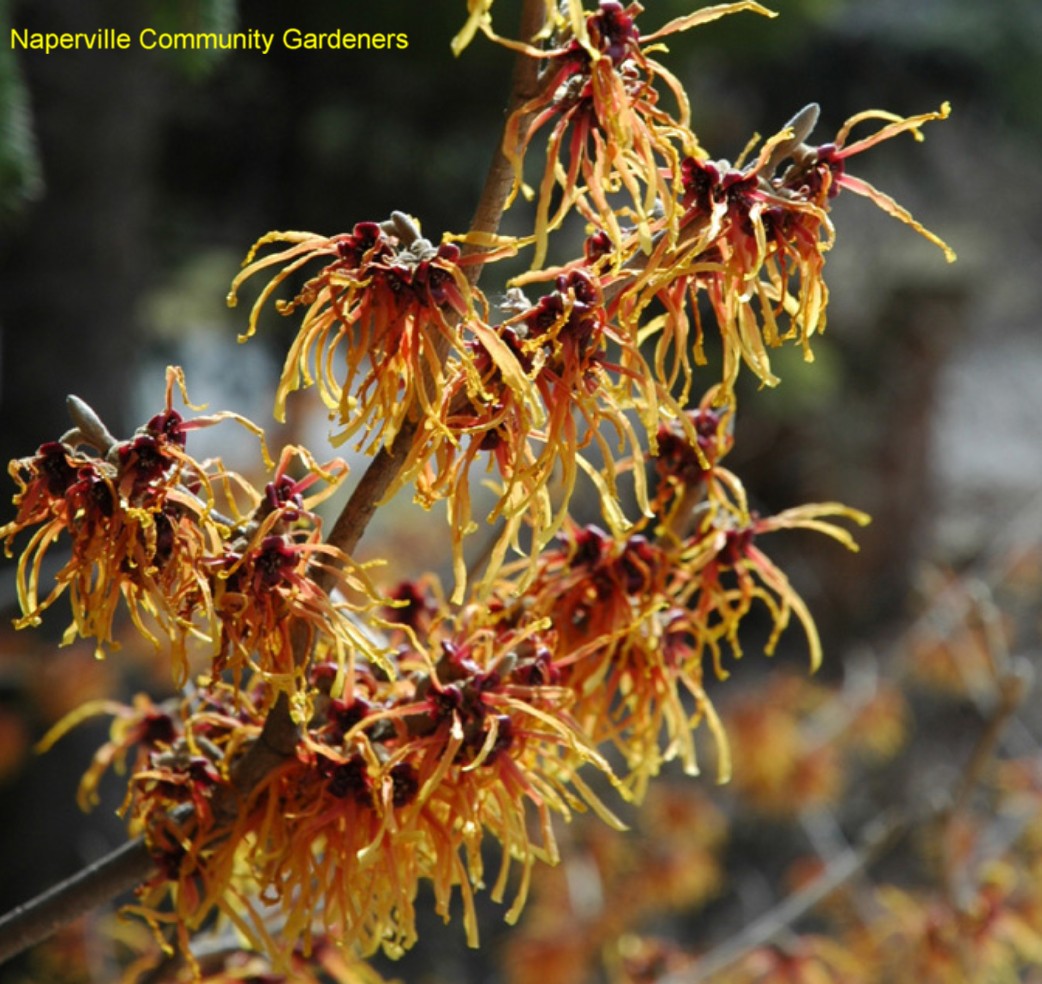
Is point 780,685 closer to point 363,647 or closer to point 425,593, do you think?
point 425,593

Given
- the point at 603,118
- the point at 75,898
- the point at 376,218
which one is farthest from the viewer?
the point at 376,218

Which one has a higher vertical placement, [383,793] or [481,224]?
[481,224]

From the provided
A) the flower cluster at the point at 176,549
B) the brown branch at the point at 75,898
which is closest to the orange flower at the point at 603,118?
the flower cluster at the point at 176,549

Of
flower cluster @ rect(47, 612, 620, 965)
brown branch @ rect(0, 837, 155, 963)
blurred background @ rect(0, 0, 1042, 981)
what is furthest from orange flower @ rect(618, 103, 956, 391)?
blurred background @ rect(0, 0, 1042, 981)

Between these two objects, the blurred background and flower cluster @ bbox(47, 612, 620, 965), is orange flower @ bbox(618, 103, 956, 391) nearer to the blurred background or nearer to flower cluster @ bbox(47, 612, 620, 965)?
flower cluster @ bbox(47, 612, 620, 965)

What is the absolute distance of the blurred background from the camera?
6.80 feet

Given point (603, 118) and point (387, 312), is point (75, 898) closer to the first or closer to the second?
point (387, 312)

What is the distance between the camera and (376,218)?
7.59 feet

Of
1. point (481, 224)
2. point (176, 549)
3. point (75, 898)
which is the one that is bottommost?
point (75, 898)

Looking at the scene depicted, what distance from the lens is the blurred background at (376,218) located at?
207 centimetres

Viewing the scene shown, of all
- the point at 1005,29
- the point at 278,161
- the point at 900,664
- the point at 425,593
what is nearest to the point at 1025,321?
the point at 1005,29

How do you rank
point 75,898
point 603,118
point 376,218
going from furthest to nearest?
point 376,218 < point 75,898 < point 603,118

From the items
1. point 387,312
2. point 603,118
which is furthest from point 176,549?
point 603,118

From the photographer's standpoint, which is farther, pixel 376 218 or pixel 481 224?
pixel 376 218
